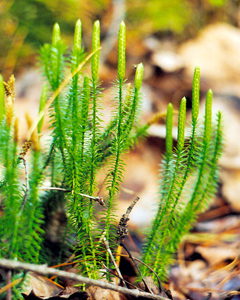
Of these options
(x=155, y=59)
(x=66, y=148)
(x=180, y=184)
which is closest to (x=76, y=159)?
(x=66, y=148)

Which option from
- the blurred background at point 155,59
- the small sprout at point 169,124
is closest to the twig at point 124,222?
the small sprout at point 169,124

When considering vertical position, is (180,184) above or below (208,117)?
below

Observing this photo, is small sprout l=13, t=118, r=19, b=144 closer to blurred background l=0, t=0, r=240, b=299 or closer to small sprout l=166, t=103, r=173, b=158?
small sprout l=166, t=103, r=173, b=158

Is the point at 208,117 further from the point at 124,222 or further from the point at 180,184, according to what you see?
the point at 124,222

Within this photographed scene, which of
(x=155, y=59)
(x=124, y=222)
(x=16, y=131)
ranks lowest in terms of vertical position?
(x=124, y=222)

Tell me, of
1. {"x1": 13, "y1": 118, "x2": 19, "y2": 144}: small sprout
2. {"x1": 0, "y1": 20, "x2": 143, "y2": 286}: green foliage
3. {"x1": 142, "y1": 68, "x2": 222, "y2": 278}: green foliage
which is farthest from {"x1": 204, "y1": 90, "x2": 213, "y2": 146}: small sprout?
{"x1": 13, "y1": 118, "x2": 19, "y2": 144}: small sprout

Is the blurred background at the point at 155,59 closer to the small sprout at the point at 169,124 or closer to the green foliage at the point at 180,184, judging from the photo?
the green foliage at the point at 180,184

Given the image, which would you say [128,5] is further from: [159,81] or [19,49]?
[19,49]

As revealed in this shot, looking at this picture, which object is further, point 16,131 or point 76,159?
point 76,159

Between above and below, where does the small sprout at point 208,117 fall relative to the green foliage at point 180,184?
above
